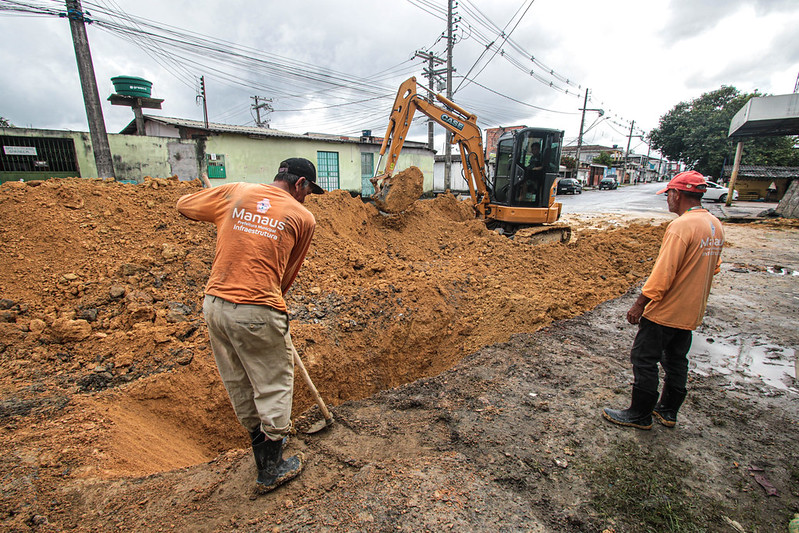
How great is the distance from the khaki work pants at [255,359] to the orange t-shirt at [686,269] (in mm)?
2372

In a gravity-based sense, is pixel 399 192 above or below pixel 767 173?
below

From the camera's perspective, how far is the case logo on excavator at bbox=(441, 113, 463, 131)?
8393 mm

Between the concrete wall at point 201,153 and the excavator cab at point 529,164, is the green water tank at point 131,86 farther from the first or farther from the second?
the excavator cab at point 529,164

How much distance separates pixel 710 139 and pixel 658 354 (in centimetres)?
4151

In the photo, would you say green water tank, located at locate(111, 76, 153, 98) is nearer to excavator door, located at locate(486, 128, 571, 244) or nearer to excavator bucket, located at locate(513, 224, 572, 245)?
excavator door, located at locate(486, 128, 571, 244)

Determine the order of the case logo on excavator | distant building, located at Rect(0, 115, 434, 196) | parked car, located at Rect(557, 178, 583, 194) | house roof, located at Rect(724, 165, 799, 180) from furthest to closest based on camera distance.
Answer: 1. parked car, located at Rect(557, 178, 583, 194)
2. house roof, located at Rect(724, 165, 799, 180)
3. distant building, located at Rect(0, 115, 434, 196)
4. the case logo on excavator

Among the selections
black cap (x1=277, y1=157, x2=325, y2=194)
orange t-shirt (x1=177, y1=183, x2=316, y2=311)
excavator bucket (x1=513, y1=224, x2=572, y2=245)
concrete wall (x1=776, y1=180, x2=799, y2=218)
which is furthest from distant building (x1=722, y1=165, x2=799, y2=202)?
orange t-shirt (x1=177, y1=183, x2=316, y2=311)

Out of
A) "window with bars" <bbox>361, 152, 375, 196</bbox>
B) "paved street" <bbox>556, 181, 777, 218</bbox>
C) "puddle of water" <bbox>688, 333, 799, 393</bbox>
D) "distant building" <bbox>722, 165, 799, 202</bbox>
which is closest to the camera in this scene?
"puddle of water" <bbox>688, 333, 799, 393</bbox>

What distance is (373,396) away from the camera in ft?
10.8

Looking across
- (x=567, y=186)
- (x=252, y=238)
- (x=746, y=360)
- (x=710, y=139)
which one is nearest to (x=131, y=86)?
(x=252, y=238)

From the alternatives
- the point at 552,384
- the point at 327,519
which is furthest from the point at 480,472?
the point at 552,384

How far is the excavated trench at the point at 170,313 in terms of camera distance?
9.20 ft

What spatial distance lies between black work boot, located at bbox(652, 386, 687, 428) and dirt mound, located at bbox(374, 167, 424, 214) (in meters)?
6.00

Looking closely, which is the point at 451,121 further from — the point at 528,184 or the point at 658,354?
the point at 658,354
